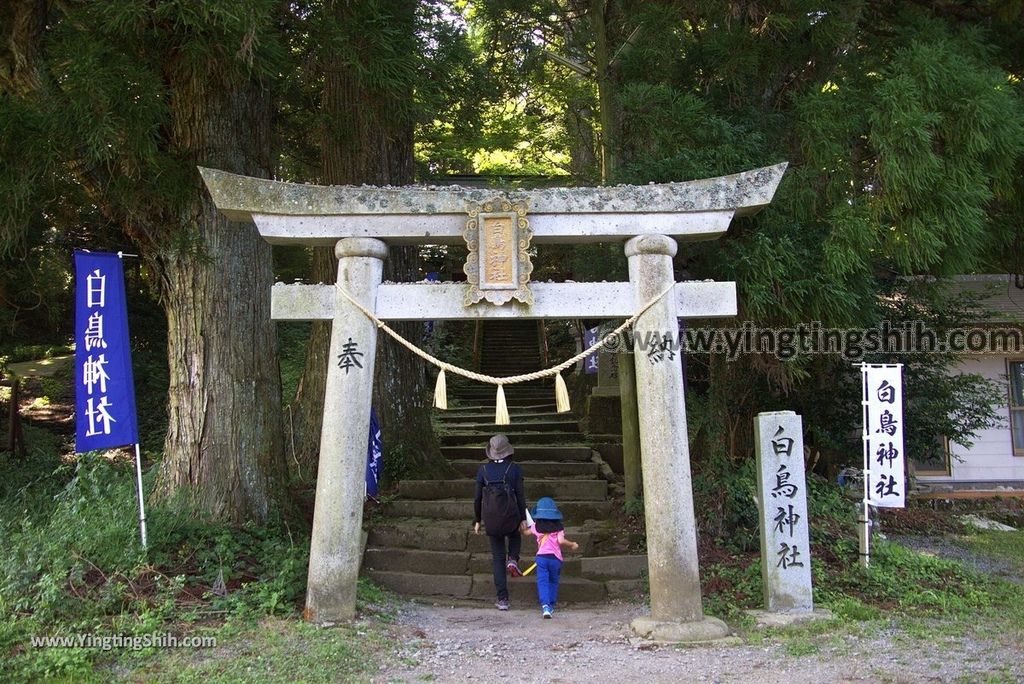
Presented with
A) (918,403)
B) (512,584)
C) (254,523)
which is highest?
(918,403)

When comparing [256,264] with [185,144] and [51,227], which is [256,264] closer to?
[185,144]

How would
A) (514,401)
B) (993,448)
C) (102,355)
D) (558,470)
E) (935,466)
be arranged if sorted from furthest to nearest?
1. (514,401)
2. (935,466)
3. (993,448)
4. (558,470)
5. (102,355)

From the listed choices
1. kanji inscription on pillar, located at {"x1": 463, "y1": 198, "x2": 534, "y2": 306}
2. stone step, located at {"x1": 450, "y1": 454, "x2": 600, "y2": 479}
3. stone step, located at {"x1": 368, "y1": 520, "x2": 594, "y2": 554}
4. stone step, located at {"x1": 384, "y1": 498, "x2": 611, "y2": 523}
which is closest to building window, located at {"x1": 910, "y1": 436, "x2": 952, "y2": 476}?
stone step, located at {"x1": 450, "y1": 454, "x2": 600, "y2": 479}

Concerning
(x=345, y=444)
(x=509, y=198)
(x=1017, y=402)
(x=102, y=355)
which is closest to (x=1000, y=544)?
(x=1017, y=402)

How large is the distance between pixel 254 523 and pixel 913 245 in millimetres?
6398

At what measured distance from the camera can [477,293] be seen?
6.68m

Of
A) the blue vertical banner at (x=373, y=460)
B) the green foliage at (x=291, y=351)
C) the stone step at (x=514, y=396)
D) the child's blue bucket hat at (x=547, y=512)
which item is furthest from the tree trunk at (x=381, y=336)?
the stone step at (x=514, y=396)

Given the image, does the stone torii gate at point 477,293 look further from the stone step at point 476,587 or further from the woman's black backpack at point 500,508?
the stone step at point 476,587

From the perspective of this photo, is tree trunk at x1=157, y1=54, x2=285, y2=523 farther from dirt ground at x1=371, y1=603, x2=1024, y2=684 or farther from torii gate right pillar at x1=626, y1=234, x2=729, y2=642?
torii gate right pillar at x1=626, y1=234, x2=729, y2=642

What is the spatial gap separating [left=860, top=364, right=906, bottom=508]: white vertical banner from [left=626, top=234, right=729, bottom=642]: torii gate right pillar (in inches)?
98.5

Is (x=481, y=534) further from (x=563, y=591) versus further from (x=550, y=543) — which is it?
(x=550, y=543)

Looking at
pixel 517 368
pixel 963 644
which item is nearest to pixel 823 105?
pixel 963 644

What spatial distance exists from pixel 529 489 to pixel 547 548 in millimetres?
3021

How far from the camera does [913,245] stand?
6965 mm
